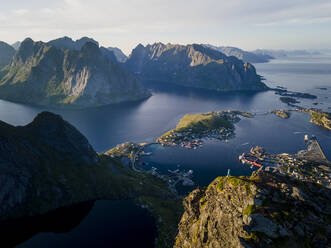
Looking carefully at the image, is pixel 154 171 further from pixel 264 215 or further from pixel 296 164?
pixel 264 215

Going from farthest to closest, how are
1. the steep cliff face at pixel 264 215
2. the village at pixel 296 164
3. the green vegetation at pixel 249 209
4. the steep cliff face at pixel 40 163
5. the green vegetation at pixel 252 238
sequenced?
the village at pixel 296 164 → the steep cliff face at pixel 40 163 → the green vegetation at pixel 249 209 → the green vegetation at pixel 252 238 → the steep cliff face at pixel 264 215

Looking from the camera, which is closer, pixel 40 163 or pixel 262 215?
pixel 262 215

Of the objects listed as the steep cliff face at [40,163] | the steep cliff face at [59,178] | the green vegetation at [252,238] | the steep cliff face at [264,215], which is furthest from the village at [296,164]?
the steep cliff face at [40,163]

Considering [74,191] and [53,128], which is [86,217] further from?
[53,128]

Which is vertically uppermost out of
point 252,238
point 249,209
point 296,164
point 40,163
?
point 249,209

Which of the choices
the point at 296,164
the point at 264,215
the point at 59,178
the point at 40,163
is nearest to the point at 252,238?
the point at 264,215

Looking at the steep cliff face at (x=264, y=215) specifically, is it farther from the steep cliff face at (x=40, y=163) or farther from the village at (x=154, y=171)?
the village at (x=154, y=171)

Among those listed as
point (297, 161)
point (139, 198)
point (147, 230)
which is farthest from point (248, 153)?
point (147, 230)

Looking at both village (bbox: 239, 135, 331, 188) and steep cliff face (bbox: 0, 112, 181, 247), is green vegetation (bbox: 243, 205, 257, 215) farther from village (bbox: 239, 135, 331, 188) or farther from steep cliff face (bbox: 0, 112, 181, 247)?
village (bbox: 239, 135, 331, 188)
